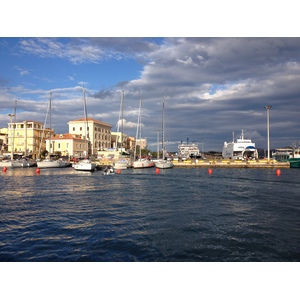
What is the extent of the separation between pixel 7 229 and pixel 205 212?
28.8ft

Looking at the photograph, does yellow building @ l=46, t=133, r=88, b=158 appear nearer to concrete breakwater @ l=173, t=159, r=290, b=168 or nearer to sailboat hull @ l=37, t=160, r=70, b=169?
sailboat hull @ l=37, t=160, r=70, b=169

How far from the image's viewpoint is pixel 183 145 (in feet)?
436

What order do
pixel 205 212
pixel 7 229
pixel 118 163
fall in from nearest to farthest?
pixel 7 229 < pixel 205 212 < pixel 118 163

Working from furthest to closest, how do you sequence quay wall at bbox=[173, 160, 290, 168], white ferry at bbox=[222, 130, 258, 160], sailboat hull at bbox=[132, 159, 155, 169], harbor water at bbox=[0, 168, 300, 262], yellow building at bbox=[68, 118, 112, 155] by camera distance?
yellow building at bbox=[68, 118, 112, 155]
white ferry at bbox=[222, 130, 258, 160]
quay wall at bbox=[173, 160, 290, 168]
sailboat hull at bbox=[132, 159, 155, 169]
harbor water at bbox=[0, 168, 300, 262]

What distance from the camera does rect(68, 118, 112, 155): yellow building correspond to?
9469cm

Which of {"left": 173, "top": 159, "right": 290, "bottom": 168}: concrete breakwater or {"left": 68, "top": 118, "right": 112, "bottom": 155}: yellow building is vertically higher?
{"left": 68, "top": 118, "right": 112, "bottom": 155}: yellow building

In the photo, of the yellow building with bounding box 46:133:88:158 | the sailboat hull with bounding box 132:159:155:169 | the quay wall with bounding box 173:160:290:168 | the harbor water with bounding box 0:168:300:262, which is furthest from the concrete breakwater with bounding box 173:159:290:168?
the harbor water with bounding box 0:168:300:262

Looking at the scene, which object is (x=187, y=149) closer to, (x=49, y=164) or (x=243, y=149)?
(x=243, y=149)

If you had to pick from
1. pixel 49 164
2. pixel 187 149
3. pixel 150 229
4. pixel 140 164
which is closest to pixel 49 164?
pixel 49 164

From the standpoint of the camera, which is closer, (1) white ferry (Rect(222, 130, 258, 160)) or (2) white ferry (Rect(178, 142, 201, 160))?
(1) white ferry (Rect(222, 130, 258, 160))

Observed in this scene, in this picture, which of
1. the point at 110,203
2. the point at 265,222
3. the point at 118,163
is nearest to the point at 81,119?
the point at 118,163

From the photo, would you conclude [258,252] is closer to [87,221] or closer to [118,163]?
[87,221]

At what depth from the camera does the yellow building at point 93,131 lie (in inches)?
3728

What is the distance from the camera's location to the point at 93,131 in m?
95.1
